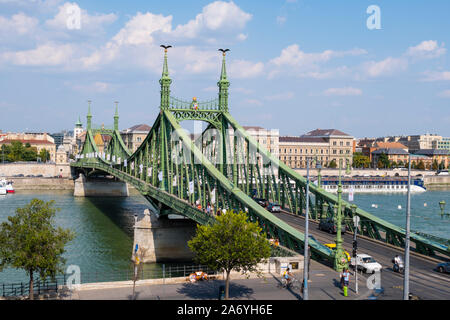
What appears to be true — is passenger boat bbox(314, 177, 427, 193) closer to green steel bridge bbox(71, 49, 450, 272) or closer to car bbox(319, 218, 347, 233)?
green steel bridge bbox(71, 49, 450, 272)

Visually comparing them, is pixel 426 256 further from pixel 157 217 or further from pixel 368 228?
pixel 157 217

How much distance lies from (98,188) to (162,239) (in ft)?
241

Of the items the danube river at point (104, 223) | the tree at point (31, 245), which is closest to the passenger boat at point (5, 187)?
the danube river at point (104, 223)

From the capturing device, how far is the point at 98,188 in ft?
397

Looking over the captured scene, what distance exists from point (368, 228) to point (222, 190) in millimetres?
12341

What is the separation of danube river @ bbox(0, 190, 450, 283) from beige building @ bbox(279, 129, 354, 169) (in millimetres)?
76505

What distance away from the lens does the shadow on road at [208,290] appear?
2667 centimetres

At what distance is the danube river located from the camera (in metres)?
49.5

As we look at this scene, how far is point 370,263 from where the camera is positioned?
102ft

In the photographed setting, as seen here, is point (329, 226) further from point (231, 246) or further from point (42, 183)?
point (42, 183)

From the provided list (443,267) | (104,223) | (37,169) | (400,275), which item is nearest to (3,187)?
(37,169)

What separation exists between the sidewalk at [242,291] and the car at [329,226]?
12.0 meters

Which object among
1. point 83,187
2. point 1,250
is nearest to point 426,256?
point 1,250

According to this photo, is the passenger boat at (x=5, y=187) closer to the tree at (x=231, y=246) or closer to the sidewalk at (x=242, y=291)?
the sidewalk at (x=242, y=291)
